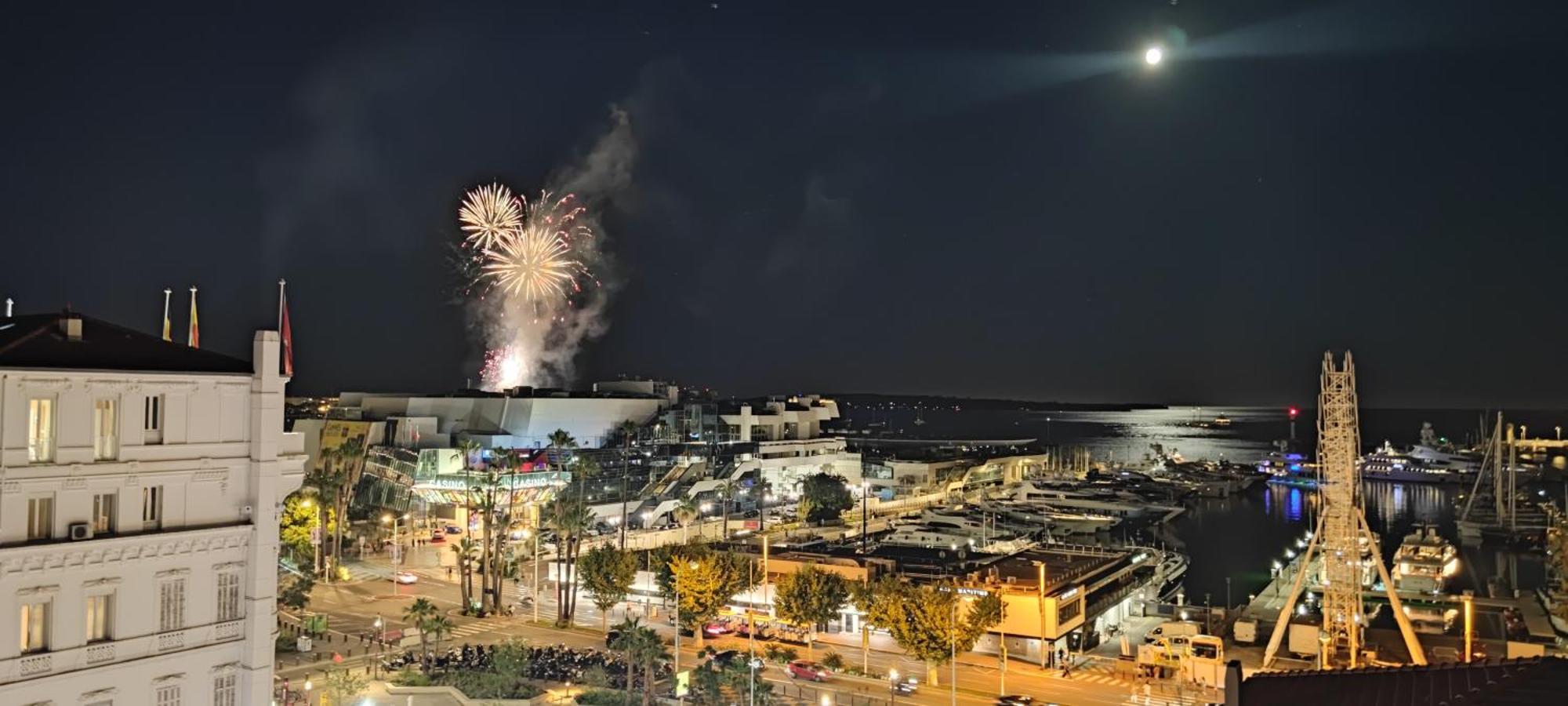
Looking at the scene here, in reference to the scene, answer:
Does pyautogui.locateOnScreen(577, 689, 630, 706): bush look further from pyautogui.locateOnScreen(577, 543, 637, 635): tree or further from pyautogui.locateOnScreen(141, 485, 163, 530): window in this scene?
pyautogui.locateOnScreen(141, 485, 163, 530): window

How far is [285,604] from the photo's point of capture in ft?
175

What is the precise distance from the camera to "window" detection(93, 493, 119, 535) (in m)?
22.3

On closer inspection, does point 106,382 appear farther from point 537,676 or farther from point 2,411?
point 537,676

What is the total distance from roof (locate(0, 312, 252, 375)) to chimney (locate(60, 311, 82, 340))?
0.12ft

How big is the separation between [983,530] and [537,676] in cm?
5992

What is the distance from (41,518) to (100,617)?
99.9 inches

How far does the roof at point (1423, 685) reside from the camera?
13.8 metres

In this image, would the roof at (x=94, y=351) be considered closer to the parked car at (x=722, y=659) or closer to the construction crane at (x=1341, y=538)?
the parked car at (x=722, y=659)

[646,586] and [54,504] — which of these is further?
[646,586]

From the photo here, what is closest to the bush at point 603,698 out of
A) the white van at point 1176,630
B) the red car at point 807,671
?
the red car at point 807,671

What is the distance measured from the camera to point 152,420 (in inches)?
917

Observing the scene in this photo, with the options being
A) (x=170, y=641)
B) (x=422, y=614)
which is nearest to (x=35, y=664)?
(x=170, y=641)

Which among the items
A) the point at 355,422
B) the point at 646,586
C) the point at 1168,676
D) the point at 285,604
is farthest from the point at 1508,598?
the point at 355,422

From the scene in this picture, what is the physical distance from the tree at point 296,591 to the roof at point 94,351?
95.1 ft
